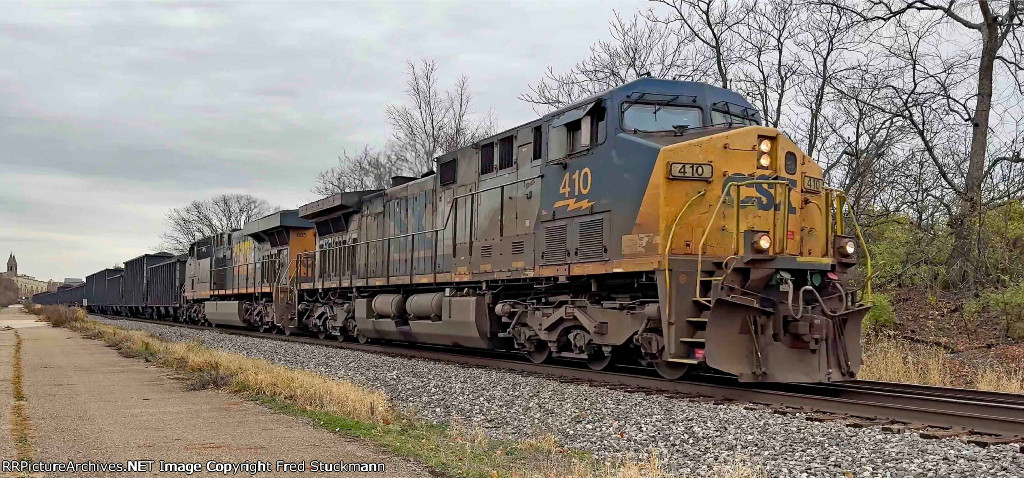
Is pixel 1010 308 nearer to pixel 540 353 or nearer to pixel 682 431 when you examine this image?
pixel 540 353

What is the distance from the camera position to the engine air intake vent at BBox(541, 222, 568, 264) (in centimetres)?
1189

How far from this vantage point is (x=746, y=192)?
10.2 meters

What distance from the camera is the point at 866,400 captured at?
9.12 meters

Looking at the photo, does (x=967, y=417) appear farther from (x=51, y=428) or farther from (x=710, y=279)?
(x=51, y=428)

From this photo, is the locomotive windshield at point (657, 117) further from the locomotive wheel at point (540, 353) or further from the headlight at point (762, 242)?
the locomotive wheel at point (540, 353)

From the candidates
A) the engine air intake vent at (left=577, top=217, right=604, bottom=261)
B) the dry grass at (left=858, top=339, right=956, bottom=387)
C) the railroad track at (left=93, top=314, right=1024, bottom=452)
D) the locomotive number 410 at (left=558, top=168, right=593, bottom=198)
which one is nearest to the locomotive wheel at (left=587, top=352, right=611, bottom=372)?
the railroad track at (left=93, top=314, right=1024, bottom=452)

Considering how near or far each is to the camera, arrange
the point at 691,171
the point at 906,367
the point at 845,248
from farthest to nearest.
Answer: the point at 906,367 < the point at 845,248 < the point at 691,171

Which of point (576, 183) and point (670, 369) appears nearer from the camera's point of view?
point (670, 369)

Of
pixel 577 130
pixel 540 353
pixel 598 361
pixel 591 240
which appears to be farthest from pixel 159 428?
pixel 540 353

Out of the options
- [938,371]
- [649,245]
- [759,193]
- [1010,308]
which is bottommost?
[938,371]

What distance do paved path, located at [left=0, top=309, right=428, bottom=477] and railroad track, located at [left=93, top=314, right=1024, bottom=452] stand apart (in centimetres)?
426

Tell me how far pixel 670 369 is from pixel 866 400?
2.31 m

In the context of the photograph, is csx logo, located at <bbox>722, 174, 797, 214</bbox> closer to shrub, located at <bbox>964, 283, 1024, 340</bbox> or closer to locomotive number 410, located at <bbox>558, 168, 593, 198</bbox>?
locomotive number 410, located at <bbox>558, 168, 593, 198</bbox>

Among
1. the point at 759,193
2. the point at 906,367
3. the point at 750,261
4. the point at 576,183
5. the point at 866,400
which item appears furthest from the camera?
the point at 906,367
